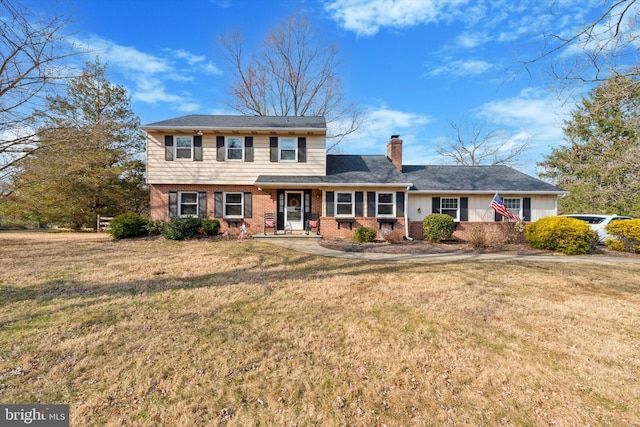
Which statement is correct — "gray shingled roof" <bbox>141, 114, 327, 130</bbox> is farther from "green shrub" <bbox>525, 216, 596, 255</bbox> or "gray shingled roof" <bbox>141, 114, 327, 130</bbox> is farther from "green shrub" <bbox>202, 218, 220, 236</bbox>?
"green shrub" <bbox>525, 216, 596, 255</bbox>

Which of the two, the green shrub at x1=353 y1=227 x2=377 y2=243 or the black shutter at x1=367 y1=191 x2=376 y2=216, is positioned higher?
the black shutter at x1=367 y1=191 x2=376 y2=216

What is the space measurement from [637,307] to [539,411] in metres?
4.73

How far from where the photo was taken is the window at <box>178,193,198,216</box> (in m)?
15.0

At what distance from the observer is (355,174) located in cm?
1532

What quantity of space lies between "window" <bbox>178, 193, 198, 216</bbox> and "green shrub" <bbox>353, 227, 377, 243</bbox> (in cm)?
842

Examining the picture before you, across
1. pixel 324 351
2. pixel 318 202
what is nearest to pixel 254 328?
pixel 324 351

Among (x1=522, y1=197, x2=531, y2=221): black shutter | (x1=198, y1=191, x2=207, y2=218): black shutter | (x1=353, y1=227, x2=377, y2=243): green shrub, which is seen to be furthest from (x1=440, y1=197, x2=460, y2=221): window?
(x1=198, y1=191, x2=207, y2=218): black shutter

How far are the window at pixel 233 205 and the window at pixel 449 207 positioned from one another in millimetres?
10608

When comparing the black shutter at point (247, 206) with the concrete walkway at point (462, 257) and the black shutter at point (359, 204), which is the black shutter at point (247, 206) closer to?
the concrete walkway at point (462, 257)

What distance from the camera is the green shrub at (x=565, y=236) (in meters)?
11.1

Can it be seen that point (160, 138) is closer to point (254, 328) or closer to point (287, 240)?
point (287, 240)

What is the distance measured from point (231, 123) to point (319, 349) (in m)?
14.3

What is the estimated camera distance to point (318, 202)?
15.2 meters

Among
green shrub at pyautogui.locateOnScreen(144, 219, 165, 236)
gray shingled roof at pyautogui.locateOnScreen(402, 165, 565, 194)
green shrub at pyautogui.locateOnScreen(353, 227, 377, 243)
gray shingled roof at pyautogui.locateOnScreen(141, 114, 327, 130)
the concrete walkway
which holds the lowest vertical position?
the concrete walkway
